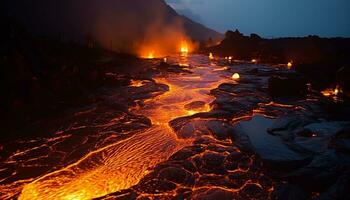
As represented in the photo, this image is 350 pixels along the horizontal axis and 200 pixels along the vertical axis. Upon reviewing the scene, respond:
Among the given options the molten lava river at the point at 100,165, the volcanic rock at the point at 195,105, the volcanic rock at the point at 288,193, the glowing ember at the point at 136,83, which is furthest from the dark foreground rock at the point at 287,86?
the volcanic rock at the point at 288,193

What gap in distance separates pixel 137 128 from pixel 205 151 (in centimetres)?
373

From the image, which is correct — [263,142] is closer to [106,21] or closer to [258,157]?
[258,157]

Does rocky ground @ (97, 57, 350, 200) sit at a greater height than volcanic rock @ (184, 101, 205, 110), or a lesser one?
lesser

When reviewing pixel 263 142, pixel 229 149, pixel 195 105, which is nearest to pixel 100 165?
pixel 229 149

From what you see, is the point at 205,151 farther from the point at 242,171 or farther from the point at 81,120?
the point at 81,120

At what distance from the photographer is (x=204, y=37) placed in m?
100

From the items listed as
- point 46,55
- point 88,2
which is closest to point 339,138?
point 46,55

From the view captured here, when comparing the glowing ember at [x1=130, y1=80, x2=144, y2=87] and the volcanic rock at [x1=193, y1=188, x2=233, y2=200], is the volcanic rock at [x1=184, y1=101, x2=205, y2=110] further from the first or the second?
the volcanic rock at [x1=193, y1=188, x2=233, y2=200]

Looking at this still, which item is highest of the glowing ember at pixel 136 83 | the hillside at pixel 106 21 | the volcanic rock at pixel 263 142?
the hillside at pixel 106 21

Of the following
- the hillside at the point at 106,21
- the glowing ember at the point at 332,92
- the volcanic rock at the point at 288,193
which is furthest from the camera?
the hillside at the point at 106,21

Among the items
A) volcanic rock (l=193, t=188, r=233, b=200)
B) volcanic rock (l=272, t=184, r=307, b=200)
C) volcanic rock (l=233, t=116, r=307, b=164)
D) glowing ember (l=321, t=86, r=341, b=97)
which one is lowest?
volcanic rock (l=193, t=188, r=233, b=200)

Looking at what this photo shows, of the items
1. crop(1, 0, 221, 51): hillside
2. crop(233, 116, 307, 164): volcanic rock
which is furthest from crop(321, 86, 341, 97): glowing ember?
crop(1, 0, 221, 51): hillside

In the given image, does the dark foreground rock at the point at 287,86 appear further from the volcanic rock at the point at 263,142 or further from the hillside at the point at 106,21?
the hillside at the point at 106,21

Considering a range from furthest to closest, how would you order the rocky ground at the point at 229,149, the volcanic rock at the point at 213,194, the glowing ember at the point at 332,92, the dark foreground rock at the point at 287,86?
the glowing ember at the point at 332,92, the dark foreground rock at the point at 287,86, the rocky ground at the point at 229,149, the volcanic rock at the point at 213,194
